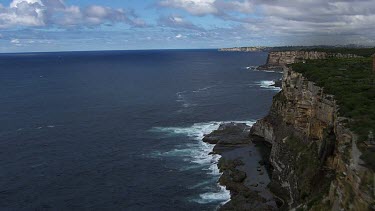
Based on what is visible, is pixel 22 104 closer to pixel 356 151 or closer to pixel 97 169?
pixel 97 169

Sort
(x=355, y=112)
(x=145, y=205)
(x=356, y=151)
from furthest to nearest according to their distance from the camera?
(x=145, y=205) < (x=355, y=112) < (x=356, y=151)

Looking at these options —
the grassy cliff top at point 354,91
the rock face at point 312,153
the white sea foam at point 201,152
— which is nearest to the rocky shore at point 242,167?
the white sea foam at point 201,152

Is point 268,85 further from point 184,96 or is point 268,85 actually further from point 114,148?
point 114,148

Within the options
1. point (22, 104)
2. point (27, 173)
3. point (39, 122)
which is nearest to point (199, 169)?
point (27, 173)

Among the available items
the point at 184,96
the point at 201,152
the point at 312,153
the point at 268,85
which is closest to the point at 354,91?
the point at 312,153

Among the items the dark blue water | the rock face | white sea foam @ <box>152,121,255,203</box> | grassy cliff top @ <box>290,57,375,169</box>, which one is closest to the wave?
the dark blue water

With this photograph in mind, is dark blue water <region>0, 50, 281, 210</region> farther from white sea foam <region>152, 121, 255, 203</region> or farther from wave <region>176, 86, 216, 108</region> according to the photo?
wave <region>176, 86, 216, 108</region>

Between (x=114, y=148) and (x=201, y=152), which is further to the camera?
(x=114, y=148)
